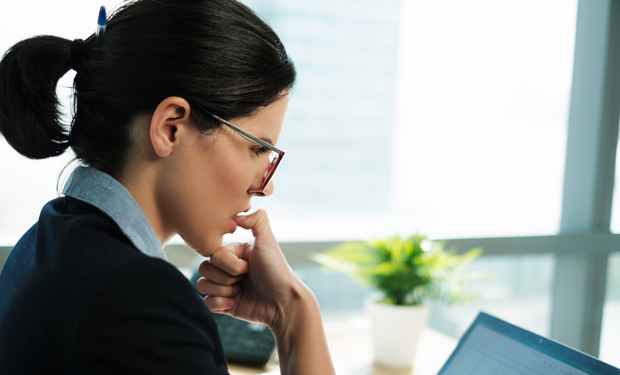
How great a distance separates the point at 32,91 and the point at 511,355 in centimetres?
95

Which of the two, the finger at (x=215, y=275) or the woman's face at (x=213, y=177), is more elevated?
the woman's face at (x=213, y=177)

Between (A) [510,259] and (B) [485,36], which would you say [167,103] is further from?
(A) [510,259]

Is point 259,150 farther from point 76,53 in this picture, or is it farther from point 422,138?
point 422,138

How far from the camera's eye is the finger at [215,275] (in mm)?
1057

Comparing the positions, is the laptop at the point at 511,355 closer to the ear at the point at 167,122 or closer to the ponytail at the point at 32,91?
the ear at the point at 167,122

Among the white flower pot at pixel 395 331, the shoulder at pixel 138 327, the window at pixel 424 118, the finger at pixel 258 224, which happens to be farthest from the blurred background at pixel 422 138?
the shoulder at pixel 138 327

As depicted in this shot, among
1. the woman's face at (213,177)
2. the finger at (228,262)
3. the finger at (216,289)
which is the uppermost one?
the woman's face at (213,177)

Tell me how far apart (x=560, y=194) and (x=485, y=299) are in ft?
2.33

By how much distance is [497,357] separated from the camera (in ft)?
2.93

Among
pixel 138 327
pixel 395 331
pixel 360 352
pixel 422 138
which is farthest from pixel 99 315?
pixel 422 138

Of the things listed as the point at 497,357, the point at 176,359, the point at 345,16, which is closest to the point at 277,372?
the point at 497,357

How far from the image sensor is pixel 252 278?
1042 millimetres

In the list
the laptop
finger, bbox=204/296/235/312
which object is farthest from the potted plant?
finger, bbox=204/296/235/312

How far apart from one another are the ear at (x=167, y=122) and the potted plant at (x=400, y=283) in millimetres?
758
